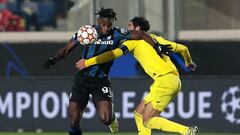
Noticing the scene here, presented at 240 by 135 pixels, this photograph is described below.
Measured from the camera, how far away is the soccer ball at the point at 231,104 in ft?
47.6

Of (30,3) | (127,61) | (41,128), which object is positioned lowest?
(41,128)

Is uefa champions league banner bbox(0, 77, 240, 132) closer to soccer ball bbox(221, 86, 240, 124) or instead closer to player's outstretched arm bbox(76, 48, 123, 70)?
soccer ball bbox(221, 86, 240, 124)

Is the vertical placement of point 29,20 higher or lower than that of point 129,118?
higher

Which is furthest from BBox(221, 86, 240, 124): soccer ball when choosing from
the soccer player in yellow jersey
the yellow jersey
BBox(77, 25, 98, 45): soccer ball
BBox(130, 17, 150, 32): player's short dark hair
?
BBox(77, 25, 98, 45): soccer ball

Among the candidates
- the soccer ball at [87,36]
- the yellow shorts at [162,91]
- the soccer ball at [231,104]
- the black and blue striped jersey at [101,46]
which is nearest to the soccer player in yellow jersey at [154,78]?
the yellow shorts at [162,91]

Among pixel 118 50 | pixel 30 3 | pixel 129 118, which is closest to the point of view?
pixel 118 50

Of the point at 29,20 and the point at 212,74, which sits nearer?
the point at 212,74

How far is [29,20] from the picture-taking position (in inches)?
648

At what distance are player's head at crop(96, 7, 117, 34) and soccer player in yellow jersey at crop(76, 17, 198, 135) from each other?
30 cm

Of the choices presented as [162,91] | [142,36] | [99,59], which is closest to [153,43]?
[142,36]

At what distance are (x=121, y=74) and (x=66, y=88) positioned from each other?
107 centimetres

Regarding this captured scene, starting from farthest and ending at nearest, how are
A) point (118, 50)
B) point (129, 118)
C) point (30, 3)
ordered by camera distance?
point (30, 3) < point (129, 118) < point (118, 50)

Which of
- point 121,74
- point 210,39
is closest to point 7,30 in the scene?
point 121,74

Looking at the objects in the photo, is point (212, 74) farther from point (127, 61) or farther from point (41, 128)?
point (41, 128)
